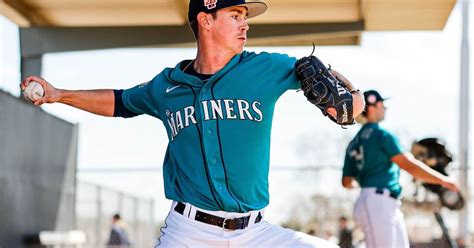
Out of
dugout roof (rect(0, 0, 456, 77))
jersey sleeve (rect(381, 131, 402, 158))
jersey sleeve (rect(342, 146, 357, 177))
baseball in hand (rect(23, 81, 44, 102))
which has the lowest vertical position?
jersey sleeve (rect(342, 146, 357, 177))

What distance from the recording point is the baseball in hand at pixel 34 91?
18.5 ft

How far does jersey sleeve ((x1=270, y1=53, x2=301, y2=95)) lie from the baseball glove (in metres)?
0.16

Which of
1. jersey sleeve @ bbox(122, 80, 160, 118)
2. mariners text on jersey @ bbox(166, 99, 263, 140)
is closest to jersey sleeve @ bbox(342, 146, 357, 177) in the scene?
jersey sleeve @ bbox(122, 80, 160, 118)

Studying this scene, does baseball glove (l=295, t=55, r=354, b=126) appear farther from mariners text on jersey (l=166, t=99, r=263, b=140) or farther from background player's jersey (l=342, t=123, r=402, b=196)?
background player's jersey (l=342, t=123, r=402, b=196)

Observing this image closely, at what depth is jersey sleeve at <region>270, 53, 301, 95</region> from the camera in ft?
18.1

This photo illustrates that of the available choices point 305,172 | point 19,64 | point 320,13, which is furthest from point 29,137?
point 305,172

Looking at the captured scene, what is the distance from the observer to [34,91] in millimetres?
5641

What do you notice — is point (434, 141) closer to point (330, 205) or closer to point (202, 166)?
point (330, 205)

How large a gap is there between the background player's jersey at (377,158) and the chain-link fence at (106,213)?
8405 mm

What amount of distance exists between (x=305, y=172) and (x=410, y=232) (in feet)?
6.98

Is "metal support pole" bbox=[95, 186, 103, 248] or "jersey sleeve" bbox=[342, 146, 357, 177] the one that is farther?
"metal support pole" bbox=[95, 186, 103, 248]

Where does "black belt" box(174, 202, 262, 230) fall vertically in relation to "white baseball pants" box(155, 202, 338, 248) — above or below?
above

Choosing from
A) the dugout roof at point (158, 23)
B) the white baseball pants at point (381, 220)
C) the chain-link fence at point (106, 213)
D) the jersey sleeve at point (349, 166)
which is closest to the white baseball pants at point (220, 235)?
the white baseball pants at point (381, 220)

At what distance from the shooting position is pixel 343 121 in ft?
17.6
